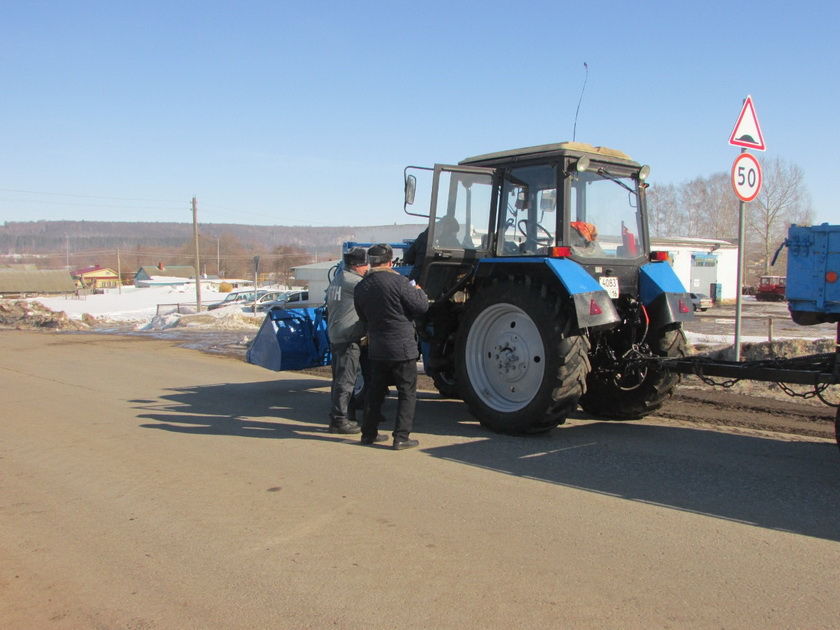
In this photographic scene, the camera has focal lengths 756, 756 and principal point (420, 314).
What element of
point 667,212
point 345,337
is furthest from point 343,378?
point 667,212

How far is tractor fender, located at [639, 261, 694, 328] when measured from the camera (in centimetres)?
716

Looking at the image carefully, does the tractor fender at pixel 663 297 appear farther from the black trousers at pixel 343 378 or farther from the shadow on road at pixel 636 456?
the black trousers at pixel 343 378

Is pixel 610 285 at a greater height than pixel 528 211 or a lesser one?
lesser

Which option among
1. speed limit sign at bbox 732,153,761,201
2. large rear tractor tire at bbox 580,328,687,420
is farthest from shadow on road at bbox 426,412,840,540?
speed limit sign at bbox 732,153,761,201

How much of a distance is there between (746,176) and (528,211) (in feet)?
10.1

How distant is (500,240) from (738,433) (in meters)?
2.89

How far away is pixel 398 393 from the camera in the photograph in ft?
21.4

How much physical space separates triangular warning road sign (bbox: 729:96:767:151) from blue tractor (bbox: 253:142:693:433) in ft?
5.96

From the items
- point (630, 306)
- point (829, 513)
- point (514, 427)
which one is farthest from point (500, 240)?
point (829, 513)

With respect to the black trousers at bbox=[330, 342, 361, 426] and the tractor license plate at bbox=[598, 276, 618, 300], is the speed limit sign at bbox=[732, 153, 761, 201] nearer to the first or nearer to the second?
the tractor license plate at bbox=[598, 276, 618, 300]

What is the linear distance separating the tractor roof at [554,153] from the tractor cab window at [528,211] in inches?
4.9

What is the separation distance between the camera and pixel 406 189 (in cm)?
737

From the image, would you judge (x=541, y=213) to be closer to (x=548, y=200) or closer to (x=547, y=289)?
(x=548, y=200)

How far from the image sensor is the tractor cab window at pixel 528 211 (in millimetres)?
7238
